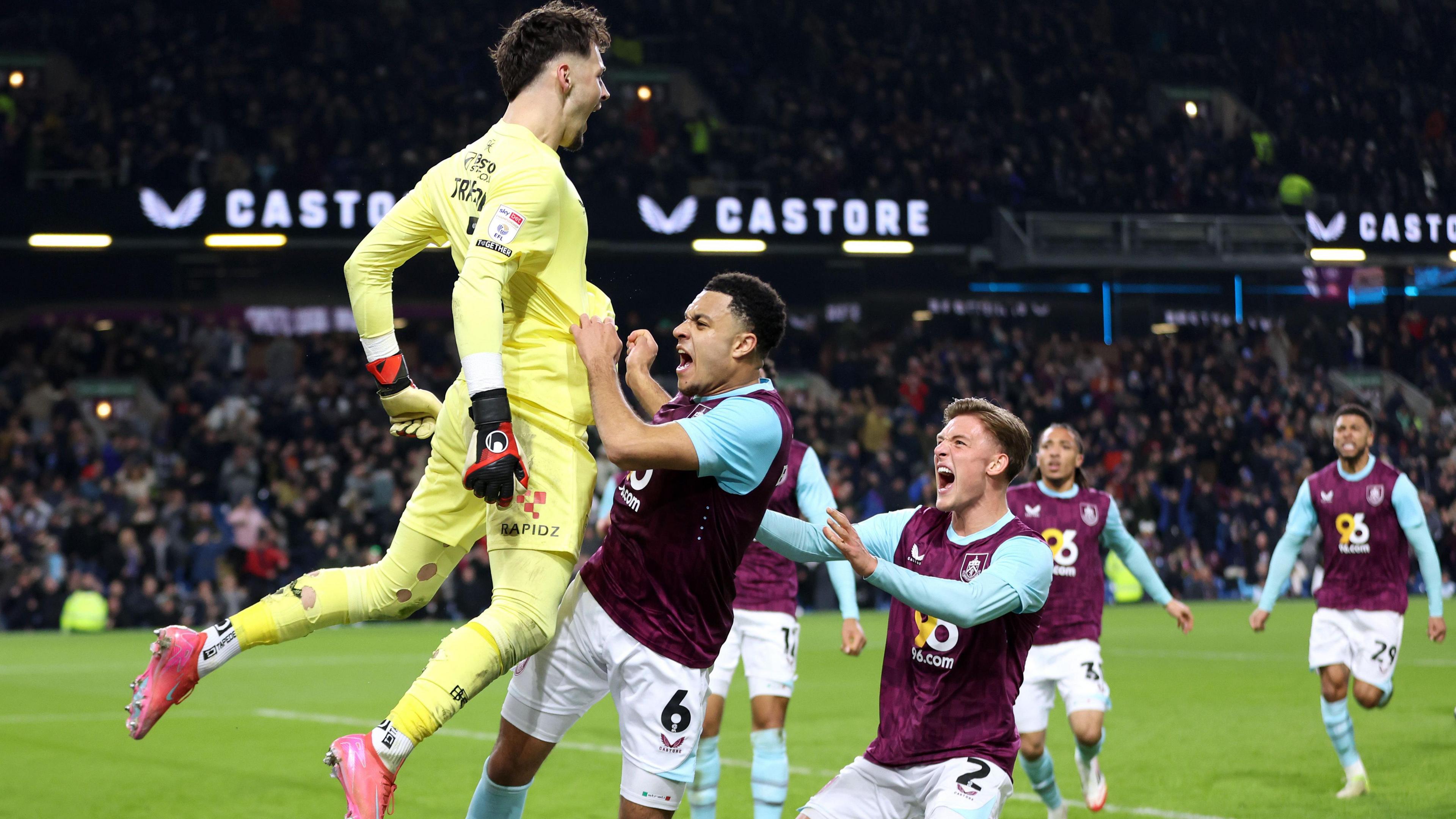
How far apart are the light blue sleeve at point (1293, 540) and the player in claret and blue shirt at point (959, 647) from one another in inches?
220

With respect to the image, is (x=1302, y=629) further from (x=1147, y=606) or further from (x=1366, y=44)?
(x=1366, y=44)

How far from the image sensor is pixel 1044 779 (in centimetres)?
812

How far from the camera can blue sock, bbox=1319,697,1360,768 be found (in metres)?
9.20

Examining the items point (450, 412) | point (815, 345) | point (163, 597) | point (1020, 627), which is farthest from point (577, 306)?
point (815, 345)

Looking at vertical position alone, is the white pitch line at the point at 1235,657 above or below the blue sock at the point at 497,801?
below

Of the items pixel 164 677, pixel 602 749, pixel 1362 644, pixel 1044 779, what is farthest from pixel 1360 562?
pixel 164 677

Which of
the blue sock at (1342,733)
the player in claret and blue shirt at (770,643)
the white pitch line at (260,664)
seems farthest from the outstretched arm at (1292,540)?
the white pitch line at (260,664)

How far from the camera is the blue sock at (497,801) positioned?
5.14m

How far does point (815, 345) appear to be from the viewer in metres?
30.2

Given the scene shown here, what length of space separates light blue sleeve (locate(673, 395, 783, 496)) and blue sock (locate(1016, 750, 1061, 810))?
12.7ft

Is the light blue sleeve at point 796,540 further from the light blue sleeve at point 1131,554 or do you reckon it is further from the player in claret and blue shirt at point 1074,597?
the light blue sleeve at point 1131,554

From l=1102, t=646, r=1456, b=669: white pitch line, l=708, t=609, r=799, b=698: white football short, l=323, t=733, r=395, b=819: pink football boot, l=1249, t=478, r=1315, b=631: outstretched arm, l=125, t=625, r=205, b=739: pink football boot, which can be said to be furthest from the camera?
l=1102, t=646, r=1456, b=669: white pitch line

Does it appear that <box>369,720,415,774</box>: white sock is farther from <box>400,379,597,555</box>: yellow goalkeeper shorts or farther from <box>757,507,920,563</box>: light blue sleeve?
<box>757,507,920,563</box>: light blue sleeve

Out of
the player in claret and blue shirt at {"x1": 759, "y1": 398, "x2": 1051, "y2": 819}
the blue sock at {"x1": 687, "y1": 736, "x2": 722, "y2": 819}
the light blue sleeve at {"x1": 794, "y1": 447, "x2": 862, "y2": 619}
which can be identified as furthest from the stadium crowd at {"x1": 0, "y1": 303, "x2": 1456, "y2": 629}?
the player in claret and blue shirt at {"x1": 759, "y1": 398, "x2": 1051, "y2": 819}
